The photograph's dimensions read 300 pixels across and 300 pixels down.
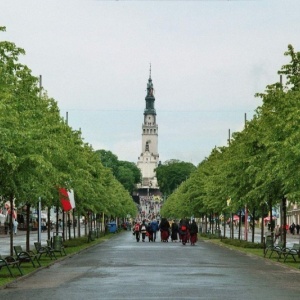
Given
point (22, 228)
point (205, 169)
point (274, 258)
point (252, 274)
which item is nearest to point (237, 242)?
point (274, 258)

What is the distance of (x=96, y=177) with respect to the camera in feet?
247

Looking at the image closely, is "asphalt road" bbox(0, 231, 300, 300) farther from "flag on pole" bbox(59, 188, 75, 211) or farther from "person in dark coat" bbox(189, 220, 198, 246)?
"person in dark coat" bbox(189, 220, 198, 246)

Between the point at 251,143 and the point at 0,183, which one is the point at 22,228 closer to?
the point at 251,143

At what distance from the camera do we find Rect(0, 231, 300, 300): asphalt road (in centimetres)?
2377

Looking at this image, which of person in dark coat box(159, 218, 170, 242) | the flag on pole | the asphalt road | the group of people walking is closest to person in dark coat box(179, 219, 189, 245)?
the group of people walking

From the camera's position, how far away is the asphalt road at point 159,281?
78.0ft

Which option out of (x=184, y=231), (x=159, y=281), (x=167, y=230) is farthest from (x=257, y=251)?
(x=167, y=230)

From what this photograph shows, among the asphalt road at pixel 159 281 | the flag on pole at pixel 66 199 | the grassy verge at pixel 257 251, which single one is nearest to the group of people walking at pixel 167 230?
the grassy verge at pixel 257 251

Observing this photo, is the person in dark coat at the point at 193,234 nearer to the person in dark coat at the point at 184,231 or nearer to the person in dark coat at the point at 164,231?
the person in dark coat at the point at 184,231

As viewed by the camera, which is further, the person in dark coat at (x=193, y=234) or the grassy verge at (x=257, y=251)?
the person in dark coat at (x=193, y=234)

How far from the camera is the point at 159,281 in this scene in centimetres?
2808

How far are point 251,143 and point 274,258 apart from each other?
23.2 feet

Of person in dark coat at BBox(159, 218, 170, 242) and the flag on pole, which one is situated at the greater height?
the flag on pole

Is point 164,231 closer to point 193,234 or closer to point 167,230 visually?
point 167,230
